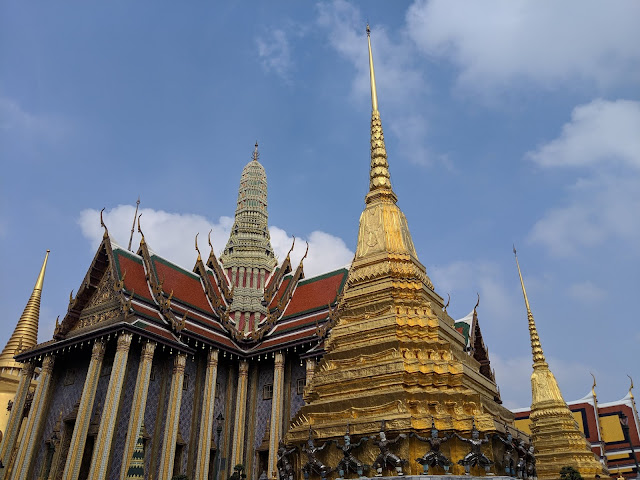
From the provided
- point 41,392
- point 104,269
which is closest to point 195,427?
point 41,392

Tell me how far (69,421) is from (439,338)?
13.6m

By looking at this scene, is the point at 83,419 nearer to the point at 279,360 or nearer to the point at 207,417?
the point at 207,417

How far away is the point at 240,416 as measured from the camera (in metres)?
19.8

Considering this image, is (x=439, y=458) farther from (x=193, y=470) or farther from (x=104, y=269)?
(x=104, y=269)

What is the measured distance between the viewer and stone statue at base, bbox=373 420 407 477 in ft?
27.4

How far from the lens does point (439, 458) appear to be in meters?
8.24

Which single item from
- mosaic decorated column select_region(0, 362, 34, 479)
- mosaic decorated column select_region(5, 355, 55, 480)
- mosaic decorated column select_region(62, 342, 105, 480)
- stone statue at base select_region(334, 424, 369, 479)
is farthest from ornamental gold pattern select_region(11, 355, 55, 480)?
stone statue at base select_region(334, 424, 369, 479)

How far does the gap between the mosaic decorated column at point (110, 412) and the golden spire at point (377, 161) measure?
9.21 m

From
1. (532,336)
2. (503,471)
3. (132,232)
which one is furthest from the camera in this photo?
(132,232)

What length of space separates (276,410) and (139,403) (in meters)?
4.91

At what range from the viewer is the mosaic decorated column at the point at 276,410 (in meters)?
18.2

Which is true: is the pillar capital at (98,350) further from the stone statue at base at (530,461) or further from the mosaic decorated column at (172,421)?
the stone statue at base at (530,461)

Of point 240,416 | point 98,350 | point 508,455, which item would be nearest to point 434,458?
point 508,455

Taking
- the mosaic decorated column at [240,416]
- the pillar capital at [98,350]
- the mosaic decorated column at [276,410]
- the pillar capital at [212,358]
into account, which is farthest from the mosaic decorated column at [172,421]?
the mosaic decorated column at [276,410]
